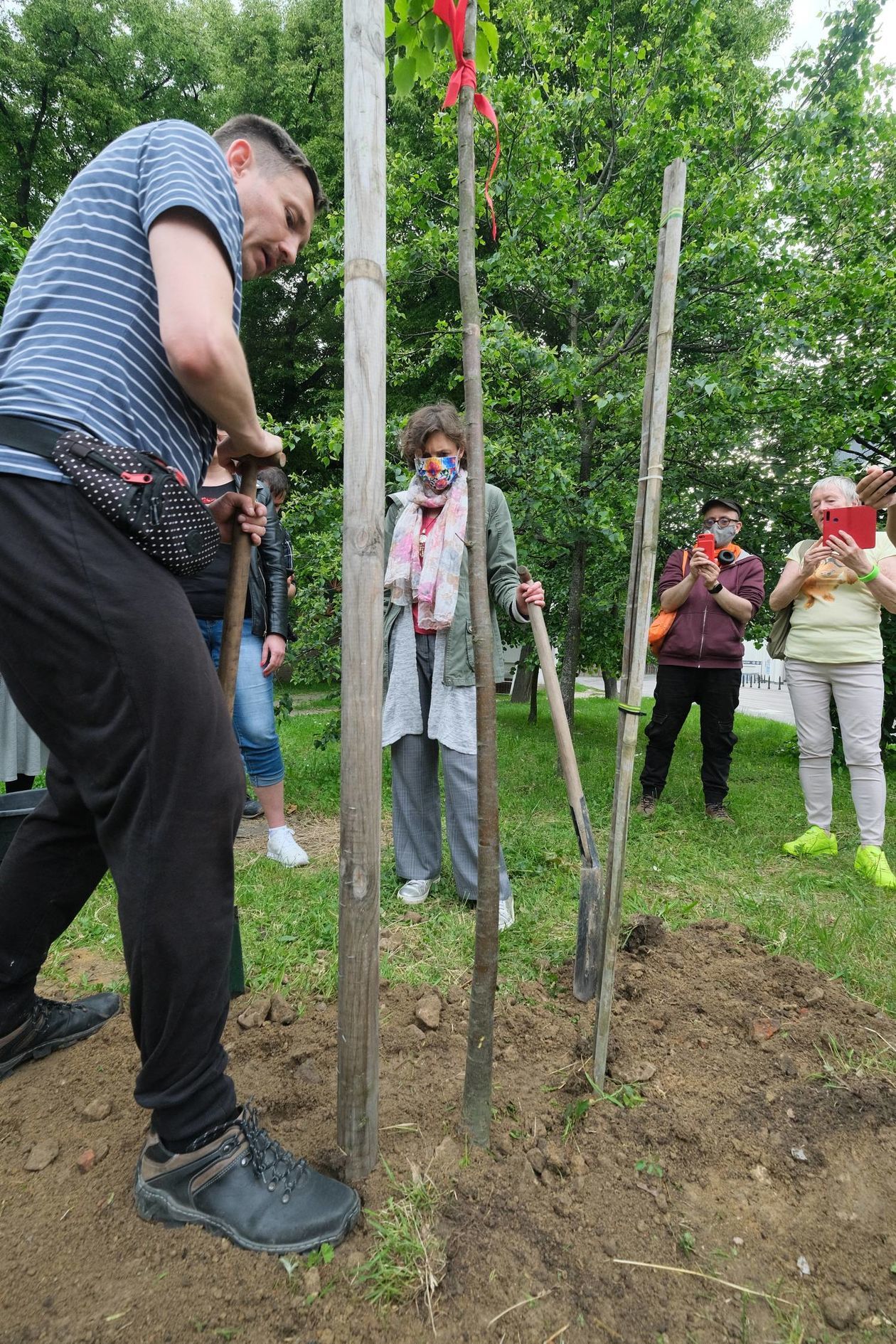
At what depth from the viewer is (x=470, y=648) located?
Answer: 9.95 ft

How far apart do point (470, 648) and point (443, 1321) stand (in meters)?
2.16

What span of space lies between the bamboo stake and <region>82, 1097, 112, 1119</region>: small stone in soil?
1.19 meters

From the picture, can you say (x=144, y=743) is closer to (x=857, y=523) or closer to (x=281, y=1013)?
(x=281, y=1013)

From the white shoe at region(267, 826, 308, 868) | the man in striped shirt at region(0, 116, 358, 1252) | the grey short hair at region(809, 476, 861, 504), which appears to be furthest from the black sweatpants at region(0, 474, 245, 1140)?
the grey short hair at region(809, 476, 861, 504)

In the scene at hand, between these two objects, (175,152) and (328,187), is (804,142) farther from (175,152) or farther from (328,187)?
(328,187)

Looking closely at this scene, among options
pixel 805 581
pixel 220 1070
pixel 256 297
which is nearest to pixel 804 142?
pixel 805 581

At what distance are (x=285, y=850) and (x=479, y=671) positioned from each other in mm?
2573

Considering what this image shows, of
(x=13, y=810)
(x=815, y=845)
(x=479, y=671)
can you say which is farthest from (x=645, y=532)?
(x=815, y=845)

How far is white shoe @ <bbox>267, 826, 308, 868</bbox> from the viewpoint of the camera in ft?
12.3

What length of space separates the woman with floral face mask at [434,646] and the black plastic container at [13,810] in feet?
4.41

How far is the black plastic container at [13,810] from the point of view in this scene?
2531 mm

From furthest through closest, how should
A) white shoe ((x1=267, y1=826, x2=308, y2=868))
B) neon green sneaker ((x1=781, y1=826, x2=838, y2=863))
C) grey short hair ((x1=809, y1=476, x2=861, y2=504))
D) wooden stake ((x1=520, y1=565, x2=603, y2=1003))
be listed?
neon green sneaker ((x1=781, y1=826, x2=838, y2=863)) < grey short hair ((x1=809, y1=476, x2=861, y2=504)) < white shoe ((x1=267, y1=826, x2=308, y2=868)) < wooden stake ((x1=520, y1=565, x2=603, y2=1003))

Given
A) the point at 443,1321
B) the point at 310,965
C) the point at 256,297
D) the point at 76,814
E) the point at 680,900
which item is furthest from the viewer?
the point at 256,297

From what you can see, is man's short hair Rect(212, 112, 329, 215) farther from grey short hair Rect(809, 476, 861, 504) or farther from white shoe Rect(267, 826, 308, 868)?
grey short hair Rect(809, 476, 861, 504)
